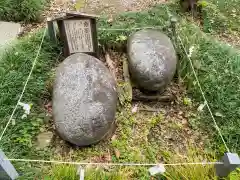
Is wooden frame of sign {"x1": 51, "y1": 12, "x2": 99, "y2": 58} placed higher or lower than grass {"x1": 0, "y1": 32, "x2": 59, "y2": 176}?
higher

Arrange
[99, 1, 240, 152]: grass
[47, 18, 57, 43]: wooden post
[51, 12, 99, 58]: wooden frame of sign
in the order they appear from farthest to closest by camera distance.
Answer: [47, 18, 57, 43]: wooden post < [51, 12, 99, 58]: wooden frame of sign < [99, 1, 240, 152]: grass

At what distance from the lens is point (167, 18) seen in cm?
489

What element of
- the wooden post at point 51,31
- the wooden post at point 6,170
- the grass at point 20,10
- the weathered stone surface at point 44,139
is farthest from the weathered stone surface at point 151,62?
the grass at point 20,10

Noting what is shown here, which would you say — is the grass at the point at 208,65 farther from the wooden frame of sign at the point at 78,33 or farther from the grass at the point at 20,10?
the grass at the point at 20,10

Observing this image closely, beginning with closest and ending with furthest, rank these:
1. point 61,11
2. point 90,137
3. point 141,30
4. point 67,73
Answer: point 90,137 < point 67,73 < point 141,30 < point 61,11

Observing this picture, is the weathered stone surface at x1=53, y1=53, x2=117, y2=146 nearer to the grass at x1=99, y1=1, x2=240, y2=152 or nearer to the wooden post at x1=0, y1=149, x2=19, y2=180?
the wooden post at x1=0, y1=149, x2=19, y2=180

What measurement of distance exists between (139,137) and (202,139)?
81cm

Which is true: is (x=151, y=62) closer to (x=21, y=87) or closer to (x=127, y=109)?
(x=127, y=109)

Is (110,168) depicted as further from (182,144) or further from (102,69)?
(102,69)

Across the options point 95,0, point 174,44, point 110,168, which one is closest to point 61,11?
point 95,0

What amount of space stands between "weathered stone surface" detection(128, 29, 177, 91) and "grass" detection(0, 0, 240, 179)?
16.9 inches

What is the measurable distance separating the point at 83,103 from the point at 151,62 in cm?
112

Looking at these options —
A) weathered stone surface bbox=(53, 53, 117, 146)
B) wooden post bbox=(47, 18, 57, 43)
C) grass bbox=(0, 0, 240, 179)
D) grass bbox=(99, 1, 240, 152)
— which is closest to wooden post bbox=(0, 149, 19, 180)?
grass bbox=(0, 0, 240, 179)

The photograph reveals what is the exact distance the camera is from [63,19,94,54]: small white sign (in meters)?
3.79
